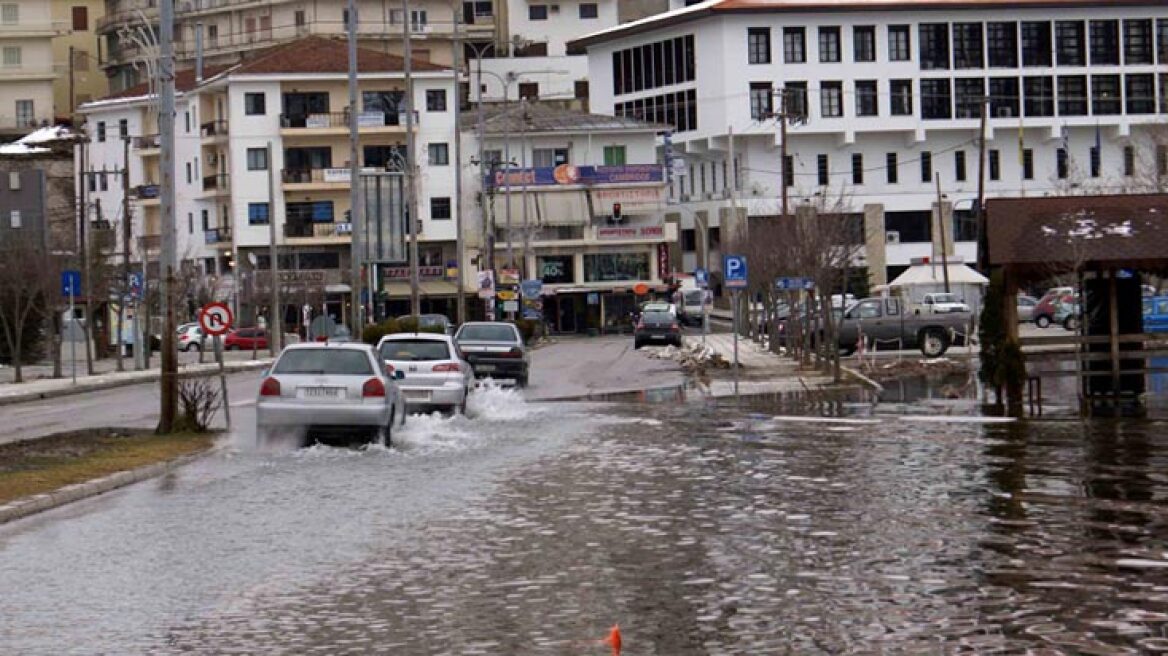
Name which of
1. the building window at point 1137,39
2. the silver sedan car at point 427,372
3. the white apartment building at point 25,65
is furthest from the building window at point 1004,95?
the silver sedan car at point 427,372

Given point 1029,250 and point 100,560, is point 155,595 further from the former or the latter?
point 1029,250

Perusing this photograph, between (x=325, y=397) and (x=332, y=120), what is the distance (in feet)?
258

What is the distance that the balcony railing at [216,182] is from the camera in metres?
105

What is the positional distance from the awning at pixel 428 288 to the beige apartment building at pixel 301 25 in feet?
71.9

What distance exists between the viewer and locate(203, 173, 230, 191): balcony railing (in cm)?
10519

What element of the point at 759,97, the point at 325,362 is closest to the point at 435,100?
the point at 759,97

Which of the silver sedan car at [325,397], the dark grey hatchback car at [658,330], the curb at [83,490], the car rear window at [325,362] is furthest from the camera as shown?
the dark grey hatchback car at [658,330]

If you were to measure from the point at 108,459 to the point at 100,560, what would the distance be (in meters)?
9.80

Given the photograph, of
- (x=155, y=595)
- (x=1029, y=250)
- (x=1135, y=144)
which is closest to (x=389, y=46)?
(x=1135, y=144)

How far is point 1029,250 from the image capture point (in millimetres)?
32500

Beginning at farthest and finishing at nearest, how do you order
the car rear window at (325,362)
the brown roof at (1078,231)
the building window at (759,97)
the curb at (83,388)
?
the building window at (759,97)
the curb at (83,388)
the brown roof at (1078,231)
the car rear window at (325,362)

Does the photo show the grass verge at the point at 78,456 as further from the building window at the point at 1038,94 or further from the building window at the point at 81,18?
the building window at the point at 81,18

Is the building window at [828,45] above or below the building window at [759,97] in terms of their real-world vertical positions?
above

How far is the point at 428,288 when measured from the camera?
104 meters
